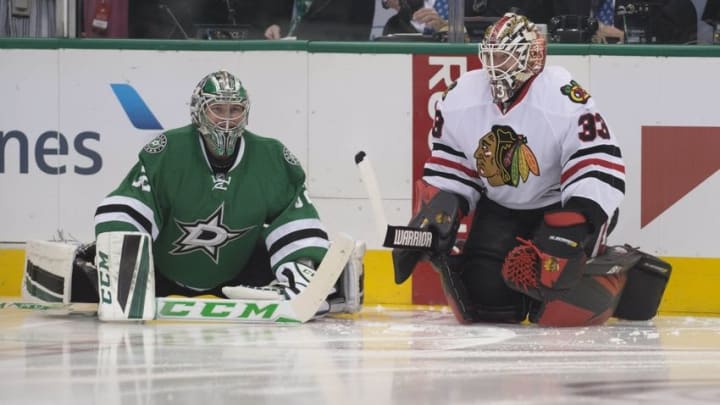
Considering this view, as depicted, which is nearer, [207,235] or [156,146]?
[156,146]

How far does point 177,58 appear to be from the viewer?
7.17 metres

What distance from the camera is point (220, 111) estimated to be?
610 centimetres

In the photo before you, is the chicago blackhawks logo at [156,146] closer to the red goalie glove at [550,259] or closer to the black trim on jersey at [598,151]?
the red goalie glove at [550,259]

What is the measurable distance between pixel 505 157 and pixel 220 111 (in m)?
1.09

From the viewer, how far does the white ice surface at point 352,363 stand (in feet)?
13.3

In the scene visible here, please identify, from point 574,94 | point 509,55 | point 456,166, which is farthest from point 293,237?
point 574,94

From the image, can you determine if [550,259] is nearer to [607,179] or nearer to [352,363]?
[607,179]

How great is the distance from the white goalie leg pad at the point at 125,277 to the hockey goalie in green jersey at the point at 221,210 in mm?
131

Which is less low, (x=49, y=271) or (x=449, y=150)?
(x=449, y=150)

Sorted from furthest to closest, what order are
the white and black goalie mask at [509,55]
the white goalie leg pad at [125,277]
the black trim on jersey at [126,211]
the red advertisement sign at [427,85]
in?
the red advertisement sign at [427,85], the black trim on jersey at [126,211], the white and black goalie mask at [509,55], the white goalie leg pad at [125,277]

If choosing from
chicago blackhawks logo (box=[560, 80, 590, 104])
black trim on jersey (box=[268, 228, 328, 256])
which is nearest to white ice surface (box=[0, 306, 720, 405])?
black trim on jersey (box=[268, 228, 328, 256])

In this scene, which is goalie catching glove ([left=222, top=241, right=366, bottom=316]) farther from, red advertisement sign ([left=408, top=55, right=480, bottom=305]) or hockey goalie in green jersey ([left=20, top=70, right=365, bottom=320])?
red advertisement sign ([left=408, top=55, right=480, bottom=305])

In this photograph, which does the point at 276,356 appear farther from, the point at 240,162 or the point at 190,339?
the point at 240,162

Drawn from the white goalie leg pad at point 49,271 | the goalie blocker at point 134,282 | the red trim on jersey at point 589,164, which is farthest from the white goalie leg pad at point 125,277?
the red trim on jersey at point 589,164
